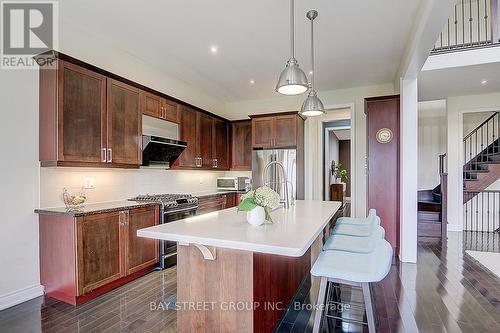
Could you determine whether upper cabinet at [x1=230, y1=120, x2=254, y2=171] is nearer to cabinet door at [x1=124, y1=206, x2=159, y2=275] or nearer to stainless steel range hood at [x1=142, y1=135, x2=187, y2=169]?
stainless steel range hood at [x1=142, y1=135, x2=187, y2=169]

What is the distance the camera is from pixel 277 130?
17.2 ft

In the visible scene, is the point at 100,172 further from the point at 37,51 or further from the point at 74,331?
the point at 74,331

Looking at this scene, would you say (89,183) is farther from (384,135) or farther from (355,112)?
(355,112)

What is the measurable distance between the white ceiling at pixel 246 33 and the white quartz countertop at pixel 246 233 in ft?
7.09

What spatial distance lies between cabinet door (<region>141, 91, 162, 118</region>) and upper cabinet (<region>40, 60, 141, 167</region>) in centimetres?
21

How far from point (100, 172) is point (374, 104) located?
423 centimetres

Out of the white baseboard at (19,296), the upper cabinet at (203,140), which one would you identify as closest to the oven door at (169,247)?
the upper cabinet at (203,140)

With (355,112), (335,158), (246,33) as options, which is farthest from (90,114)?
(335,158)

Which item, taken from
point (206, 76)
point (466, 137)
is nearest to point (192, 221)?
point (206, 76)

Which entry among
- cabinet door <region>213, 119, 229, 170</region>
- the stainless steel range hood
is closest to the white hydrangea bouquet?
the stainless steel range hood

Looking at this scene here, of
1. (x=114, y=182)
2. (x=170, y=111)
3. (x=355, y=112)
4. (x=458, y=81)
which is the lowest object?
(x=114, y=182)

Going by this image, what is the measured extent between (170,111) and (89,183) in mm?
1554

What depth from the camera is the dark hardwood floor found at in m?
2.17

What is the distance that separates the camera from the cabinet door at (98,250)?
258 cm
